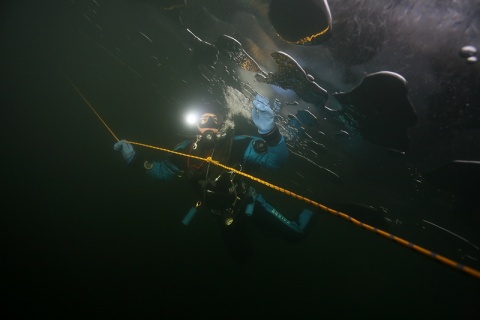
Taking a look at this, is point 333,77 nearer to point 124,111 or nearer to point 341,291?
point 124,111

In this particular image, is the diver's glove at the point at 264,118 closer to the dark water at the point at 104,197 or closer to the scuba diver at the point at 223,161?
the scuba diver at the point at 223,161

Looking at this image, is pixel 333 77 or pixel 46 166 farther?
pixel 46 166

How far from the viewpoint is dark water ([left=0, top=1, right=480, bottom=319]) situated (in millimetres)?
8156

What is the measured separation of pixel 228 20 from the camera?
3.73 meters

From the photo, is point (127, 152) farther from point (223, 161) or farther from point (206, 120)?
point (223, 161)

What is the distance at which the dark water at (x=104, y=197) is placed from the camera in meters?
8.16

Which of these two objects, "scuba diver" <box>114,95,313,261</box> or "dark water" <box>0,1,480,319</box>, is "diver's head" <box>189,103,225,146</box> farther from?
"dark water" <box>0,1,480,319</box>

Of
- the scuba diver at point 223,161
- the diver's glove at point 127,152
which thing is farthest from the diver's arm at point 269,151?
the diver's glove at point 127,152

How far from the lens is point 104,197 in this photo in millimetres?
15500

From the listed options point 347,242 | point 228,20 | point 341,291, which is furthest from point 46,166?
point 347,242

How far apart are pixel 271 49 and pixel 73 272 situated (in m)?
15.9

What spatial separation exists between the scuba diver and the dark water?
234 cm

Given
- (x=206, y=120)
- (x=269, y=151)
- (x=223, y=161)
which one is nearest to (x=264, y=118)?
(x=269, y=151)

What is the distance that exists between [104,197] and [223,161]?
1458 centimetres
